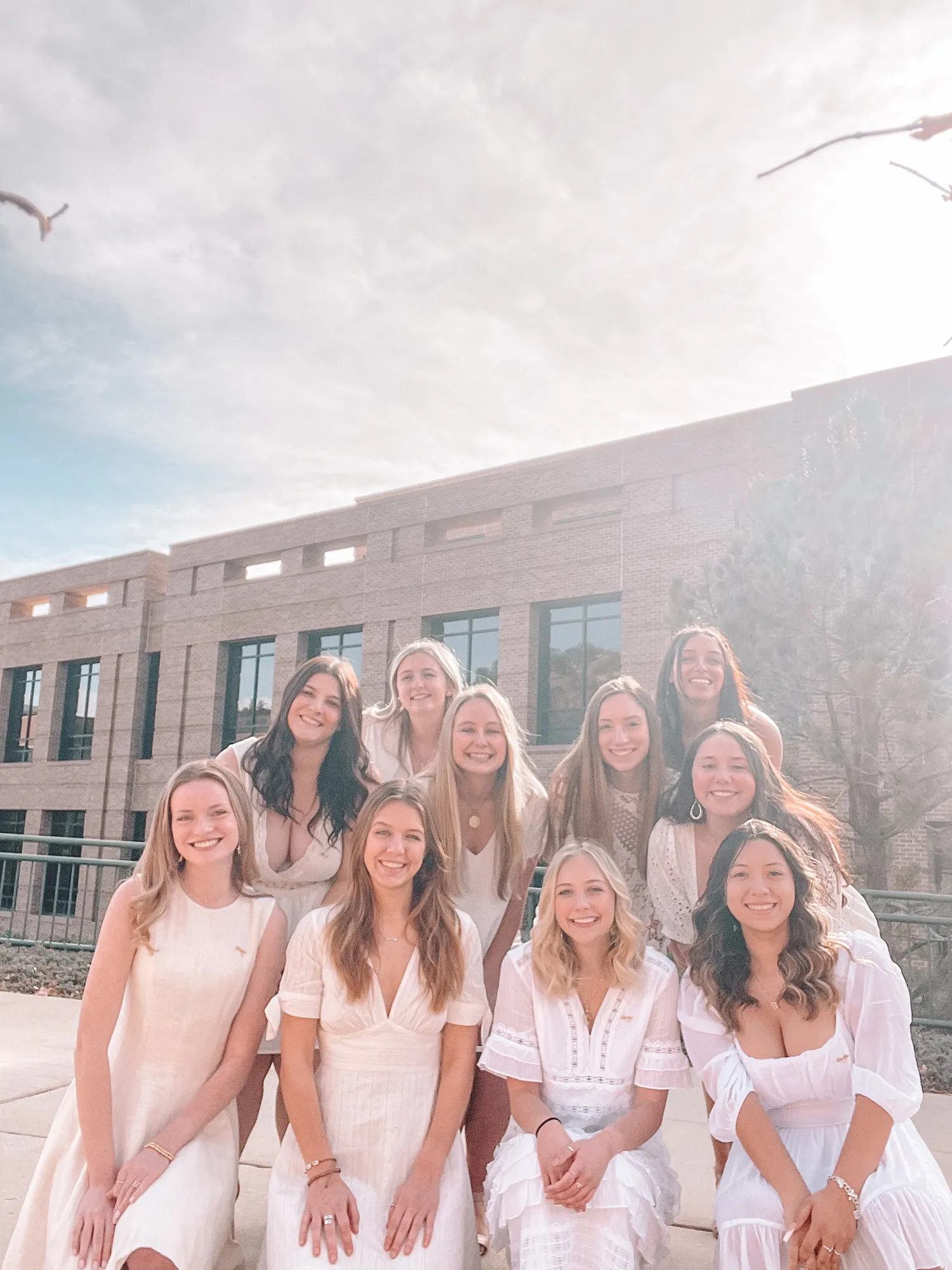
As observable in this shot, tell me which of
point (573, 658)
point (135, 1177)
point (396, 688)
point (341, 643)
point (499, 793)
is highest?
point (341, 643)

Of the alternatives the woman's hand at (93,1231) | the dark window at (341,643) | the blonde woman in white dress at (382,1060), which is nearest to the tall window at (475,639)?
the dark window at (341,643)

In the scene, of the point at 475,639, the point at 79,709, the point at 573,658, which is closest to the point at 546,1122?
the point at 573,658

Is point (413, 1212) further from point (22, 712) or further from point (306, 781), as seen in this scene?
point (22, 712)

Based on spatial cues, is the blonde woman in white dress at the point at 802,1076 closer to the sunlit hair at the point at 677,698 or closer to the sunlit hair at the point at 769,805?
the sunlit hair at the point at 769,805

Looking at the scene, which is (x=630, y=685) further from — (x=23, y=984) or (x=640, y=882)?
(x=23, y=984)

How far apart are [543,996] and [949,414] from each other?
1401 cm

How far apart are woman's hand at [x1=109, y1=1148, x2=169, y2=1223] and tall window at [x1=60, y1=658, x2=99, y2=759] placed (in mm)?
26962

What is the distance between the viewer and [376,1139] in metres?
3.05

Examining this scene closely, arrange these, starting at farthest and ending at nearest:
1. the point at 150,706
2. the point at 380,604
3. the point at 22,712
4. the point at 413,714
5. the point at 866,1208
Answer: the point at 22,712
the point at 150,706
the point at 380,604
the point at 413,714
the point at 866,1208

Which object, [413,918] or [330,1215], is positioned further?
[413,918]

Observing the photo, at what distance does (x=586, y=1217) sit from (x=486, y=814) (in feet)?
4.72

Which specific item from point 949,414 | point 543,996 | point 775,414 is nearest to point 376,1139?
point 543,996

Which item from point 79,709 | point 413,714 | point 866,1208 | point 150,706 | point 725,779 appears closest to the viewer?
point 866,1208

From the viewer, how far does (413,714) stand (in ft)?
14.0
